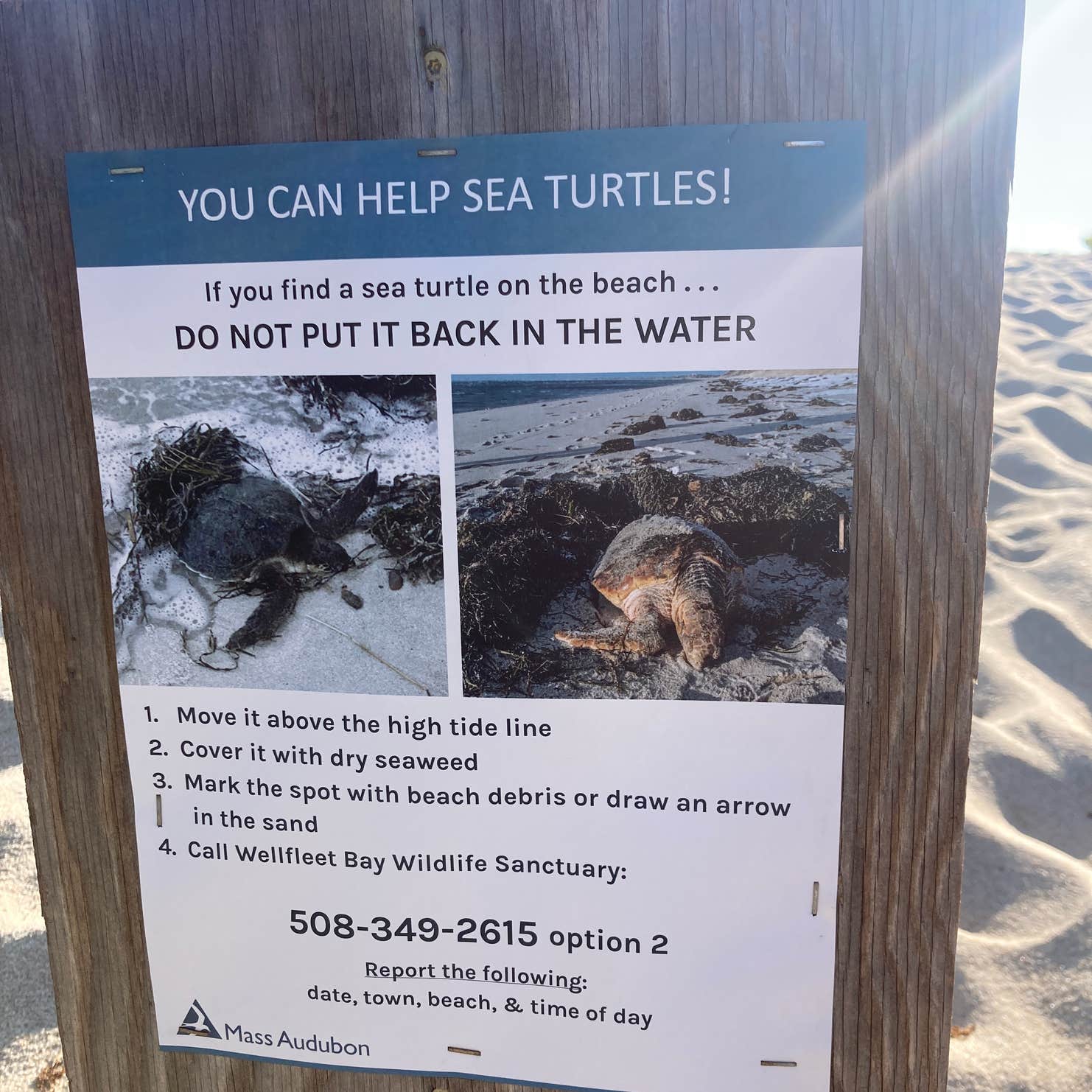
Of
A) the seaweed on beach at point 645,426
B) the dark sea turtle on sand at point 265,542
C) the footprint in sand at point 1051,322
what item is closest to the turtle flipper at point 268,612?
the dark sea turtle on sand at point 265,542

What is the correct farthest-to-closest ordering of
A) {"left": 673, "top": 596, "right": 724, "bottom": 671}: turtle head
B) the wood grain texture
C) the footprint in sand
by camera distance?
the footprint in sand → {"left": 673, "top": 596, "right": 724, "bottom": 671}: turtle head → the wood grain texture

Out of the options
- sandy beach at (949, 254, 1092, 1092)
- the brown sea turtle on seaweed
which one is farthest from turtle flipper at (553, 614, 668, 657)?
sandy beach at (949, 254, 1092, 1092)

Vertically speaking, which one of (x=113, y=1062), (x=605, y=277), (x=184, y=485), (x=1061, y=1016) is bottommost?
(x=1061, y=1016)

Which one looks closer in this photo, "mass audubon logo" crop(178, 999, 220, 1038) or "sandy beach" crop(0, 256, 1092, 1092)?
"sandy beach" crop(0, 256, 1092, 1092)

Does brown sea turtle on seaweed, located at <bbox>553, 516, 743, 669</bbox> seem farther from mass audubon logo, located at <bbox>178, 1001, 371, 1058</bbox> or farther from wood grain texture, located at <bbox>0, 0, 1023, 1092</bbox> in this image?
mass audubon logo, located at <bbox>178, 1001, 371, 1058</bbox>

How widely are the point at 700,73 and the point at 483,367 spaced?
18.0 inches

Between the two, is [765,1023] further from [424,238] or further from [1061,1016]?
[1061,1016]

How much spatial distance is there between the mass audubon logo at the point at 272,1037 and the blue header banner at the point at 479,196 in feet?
3.93

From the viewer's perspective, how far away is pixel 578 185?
1064 mm

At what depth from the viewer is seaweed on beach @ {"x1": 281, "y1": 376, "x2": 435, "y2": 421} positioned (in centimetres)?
112

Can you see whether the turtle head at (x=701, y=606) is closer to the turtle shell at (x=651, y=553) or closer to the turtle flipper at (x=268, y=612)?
the turtle shell at (x=651, y=553)

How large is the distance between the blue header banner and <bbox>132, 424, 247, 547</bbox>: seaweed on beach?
0.24 metres

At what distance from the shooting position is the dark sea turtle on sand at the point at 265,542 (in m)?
1.18

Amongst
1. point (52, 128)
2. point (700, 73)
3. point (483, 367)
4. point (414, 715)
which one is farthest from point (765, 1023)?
point (52, 128)
